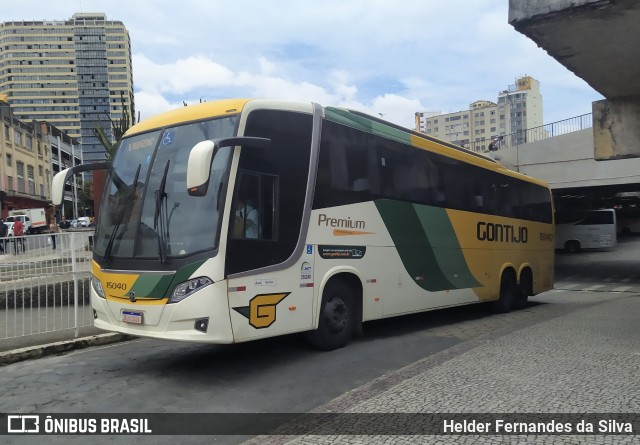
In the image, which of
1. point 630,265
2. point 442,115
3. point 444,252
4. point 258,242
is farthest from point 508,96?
point 258,242

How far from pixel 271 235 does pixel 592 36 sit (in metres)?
4.89

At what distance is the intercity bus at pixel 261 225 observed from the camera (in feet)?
18.4

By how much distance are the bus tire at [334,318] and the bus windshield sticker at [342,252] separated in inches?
14.3

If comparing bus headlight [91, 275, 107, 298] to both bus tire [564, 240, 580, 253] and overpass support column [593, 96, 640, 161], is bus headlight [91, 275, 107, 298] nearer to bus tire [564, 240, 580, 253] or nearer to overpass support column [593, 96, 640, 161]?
overpass support column [593, 96, 640, 161]

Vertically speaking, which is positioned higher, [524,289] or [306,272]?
[306,272]

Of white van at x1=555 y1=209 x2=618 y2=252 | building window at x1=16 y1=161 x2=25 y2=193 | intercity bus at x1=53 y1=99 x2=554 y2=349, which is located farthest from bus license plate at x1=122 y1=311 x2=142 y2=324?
building window at x1=16 y1=161 x2=25 y2=193

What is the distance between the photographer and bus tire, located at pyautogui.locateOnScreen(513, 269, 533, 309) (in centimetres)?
1233

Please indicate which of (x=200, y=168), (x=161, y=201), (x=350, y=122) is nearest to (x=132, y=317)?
(x=161, y=201)

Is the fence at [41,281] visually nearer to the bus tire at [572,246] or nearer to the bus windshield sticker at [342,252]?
the bus windshield sticker at [342,252]

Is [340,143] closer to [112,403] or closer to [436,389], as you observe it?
[436,389]

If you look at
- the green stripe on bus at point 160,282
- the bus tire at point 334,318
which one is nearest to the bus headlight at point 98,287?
the green stripe on bus at point 160,282

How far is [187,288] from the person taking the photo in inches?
217

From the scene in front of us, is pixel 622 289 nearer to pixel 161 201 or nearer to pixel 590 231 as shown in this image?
pixel 161 201

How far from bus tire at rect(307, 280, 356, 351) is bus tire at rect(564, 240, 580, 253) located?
126 feet
